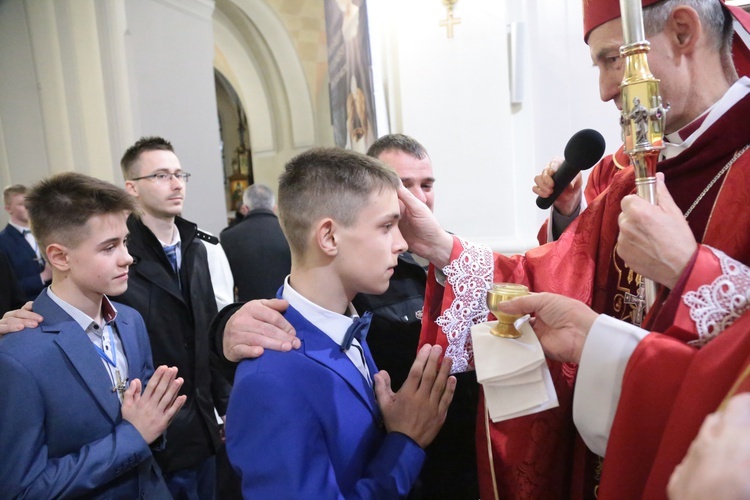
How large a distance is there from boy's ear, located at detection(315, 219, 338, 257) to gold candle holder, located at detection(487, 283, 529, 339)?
459 mm

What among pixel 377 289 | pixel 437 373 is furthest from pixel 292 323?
pixel 437 373

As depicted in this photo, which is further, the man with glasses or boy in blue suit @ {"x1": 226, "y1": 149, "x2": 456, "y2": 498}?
the man with glasses

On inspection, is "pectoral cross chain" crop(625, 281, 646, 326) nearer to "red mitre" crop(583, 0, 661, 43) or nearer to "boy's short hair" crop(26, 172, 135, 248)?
"red mitre" crop(583, 0, 661, 43)

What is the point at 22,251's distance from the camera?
4.55m

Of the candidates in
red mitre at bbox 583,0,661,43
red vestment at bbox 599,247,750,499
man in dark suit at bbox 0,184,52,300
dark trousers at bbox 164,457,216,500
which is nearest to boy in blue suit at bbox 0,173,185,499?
dark trousers at bbox 164,457,216,500

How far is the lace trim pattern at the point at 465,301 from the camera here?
154cm

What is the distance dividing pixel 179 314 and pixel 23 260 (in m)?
2.55

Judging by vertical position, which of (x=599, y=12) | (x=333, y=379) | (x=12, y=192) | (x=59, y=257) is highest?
(x=599, y=12)

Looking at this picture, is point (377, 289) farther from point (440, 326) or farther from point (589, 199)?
point (589, 199)

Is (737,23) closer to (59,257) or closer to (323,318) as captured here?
(323,318)

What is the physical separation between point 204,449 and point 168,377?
3.02 ft

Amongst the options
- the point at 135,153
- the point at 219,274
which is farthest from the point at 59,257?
the point at 219,274

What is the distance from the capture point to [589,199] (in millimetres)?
2133

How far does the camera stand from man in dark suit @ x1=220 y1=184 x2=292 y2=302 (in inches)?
163
